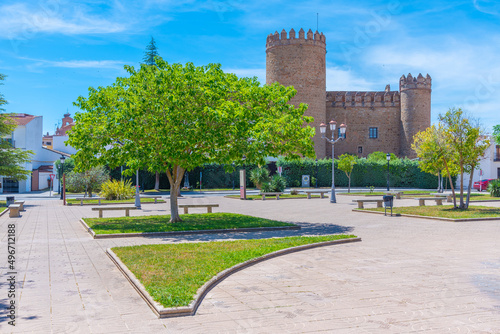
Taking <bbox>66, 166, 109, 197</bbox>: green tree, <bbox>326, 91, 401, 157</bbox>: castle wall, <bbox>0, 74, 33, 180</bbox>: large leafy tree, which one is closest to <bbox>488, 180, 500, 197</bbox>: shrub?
<bbox>66, 166, 109, 197</bbox>: green tree

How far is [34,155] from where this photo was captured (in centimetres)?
5244

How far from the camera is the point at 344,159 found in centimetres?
3712

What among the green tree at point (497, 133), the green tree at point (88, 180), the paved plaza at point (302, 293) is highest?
the green tree at point (497, 133)

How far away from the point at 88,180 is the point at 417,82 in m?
48.7

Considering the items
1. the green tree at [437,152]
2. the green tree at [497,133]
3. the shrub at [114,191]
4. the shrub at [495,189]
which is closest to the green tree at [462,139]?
the green tree at [437,152]

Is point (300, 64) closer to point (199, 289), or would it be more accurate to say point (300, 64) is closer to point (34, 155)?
point (34, 155)

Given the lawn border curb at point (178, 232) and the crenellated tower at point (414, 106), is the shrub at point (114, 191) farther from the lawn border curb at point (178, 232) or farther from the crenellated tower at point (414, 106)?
the crenellated tower at point (414, 106)

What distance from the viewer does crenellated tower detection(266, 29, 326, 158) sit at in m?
58.4

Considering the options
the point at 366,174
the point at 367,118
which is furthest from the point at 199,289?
the point at 367,118

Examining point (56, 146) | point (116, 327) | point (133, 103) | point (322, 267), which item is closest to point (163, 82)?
point (133, 103)

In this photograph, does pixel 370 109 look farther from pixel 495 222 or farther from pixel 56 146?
pixel 495 222

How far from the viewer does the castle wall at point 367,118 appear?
66.6 metres

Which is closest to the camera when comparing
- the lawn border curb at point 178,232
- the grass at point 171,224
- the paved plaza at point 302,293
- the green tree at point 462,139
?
the paved plaza at point 302,293

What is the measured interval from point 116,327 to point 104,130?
8.80 meters
